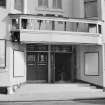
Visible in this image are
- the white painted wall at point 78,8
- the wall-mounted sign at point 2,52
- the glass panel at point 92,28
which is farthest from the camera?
the white painted wall at point 78,8

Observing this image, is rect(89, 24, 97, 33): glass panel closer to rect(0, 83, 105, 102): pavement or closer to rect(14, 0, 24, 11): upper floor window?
rect(0, 83, 105, 102): pavement

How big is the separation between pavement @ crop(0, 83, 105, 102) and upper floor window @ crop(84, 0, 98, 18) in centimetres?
555

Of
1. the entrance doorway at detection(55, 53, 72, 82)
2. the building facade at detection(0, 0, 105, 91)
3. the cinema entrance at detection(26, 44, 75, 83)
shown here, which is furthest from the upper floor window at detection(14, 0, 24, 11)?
the entrance doorway at detection(55, 53, 72, 82)

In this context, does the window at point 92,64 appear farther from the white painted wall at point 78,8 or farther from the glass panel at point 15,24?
the glass panel at point 15,24

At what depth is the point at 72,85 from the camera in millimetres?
20719

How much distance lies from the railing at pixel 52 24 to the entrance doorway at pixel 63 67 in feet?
7.34

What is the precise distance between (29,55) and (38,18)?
3.59m

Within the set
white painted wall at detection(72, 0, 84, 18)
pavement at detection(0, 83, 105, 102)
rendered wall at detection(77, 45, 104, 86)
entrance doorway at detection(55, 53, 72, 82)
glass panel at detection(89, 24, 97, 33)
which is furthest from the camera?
entrance doorway at detection(55, 53, 72, 82)

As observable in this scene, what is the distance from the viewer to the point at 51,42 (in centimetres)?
1961

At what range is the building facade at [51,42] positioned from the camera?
62.2ft

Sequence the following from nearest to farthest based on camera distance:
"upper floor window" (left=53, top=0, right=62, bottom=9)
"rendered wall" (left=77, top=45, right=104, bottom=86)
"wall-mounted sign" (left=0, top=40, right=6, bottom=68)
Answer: "wall-mounted sign" (left=0, top=40, right=6, bottom=68) < "rendered wall" (left=77, top=45, right=104, bottom=86) < "upper floor window" (left=53, top=0, right=62, bottom=9)

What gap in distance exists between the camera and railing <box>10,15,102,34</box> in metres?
19.2

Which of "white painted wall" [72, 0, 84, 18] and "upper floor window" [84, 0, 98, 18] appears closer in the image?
"upper floor window" [84, 0, 98, 18]

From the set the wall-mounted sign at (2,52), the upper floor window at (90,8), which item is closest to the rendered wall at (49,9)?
the upper floor window at (90,8)
